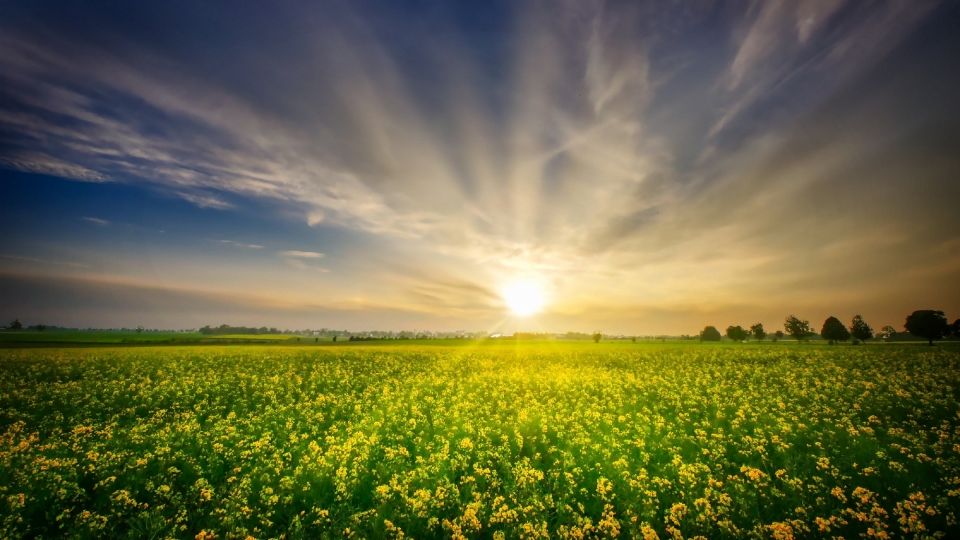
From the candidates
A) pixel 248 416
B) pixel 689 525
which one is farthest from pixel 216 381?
pixel 689 525

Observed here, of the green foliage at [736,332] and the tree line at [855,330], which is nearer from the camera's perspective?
the tree line at [855,330]

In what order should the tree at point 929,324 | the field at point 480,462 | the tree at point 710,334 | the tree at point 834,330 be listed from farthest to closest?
1. the tree at point 710,334
2. the tree at point 834,330
3. the tree at point 929,324
4. the field at point 480,462

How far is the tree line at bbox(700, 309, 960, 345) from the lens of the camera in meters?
58.5

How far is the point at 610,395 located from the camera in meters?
16.5

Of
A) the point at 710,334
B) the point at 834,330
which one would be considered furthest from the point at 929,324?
the point at 710,334

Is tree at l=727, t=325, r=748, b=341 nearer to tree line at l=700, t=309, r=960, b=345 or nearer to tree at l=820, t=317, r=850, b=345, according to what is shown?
tree line at l=700, t=309, r=960, b=345

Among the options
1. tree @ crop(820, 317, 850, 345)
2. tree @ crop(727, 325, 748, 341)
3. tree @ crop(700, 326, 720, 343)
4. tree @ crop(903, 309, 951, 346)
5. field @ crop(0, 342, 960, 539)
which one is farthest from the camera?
tree @ crop(700, 326, 720, 343)

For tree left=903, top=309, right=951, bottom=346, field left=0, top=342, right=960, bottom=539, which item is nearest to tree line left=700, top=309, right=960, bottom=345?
tree left=903, top=309, right=951, bottom=346

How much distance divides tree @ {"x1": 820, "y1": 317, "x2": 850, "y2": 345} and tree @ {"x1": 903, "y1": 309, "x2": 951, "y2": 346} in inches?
905

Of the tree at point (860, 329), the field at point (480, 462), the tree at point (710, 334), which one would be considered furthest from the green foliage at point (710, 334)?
the field at point (480, 462)

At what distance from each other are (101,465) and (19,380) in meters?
18.6

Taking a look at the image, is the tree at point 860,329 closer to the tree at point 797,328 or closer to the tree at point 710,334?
the tree at point 797,328

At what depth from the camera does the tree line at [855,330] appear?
192 feet

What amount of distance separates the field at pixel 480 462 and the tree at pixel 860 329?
3690 inches
